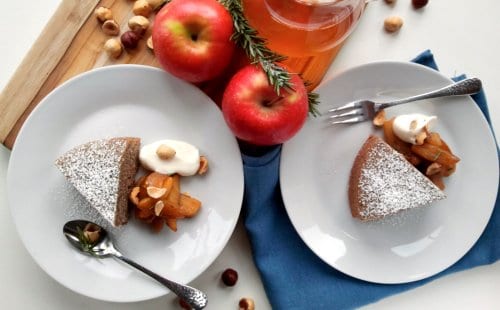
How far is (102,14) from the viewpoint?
1.30 metres

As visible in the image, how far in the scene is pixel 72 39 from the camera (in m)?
1.32

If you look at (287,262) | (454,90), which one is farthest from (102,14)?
(454,90)

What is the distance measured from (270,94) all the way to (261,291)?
54cm

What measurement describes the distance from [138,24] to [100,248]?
21.0 inches

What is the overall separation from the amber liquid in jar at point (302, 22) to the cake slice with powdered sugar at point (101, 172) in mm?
405

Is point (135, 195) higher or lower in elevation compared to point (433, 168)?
lower

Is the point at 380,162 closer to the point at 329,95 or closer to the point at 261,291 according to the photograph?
the point at 329,95

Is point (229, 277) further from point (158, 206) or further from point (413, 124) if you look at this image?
point (413, 124)

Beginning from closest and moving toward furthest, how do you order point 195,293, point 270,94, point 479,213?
point 270,94 < point 195,293 < point 479,213

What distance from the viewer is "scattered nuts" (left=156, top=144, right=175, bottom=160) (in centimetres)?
124

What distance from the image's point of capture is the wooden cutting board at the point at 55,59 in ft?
4.31

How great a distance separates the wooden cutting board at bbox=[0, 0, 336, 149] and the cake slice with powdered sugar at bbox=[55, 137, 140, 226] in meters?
0.17

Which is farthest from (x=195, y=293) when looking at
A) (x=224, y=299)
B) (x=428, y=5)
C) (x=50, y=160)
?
(x=428, y=5)

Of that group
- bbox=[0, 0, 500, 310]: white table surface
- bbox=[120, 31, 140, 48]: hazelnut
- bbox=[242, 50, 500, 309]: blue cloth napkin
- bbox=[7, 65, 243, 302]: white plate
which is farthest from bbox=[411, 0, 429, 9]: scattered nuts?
bbox=[120, 31, 140, 48]: hazelnut
